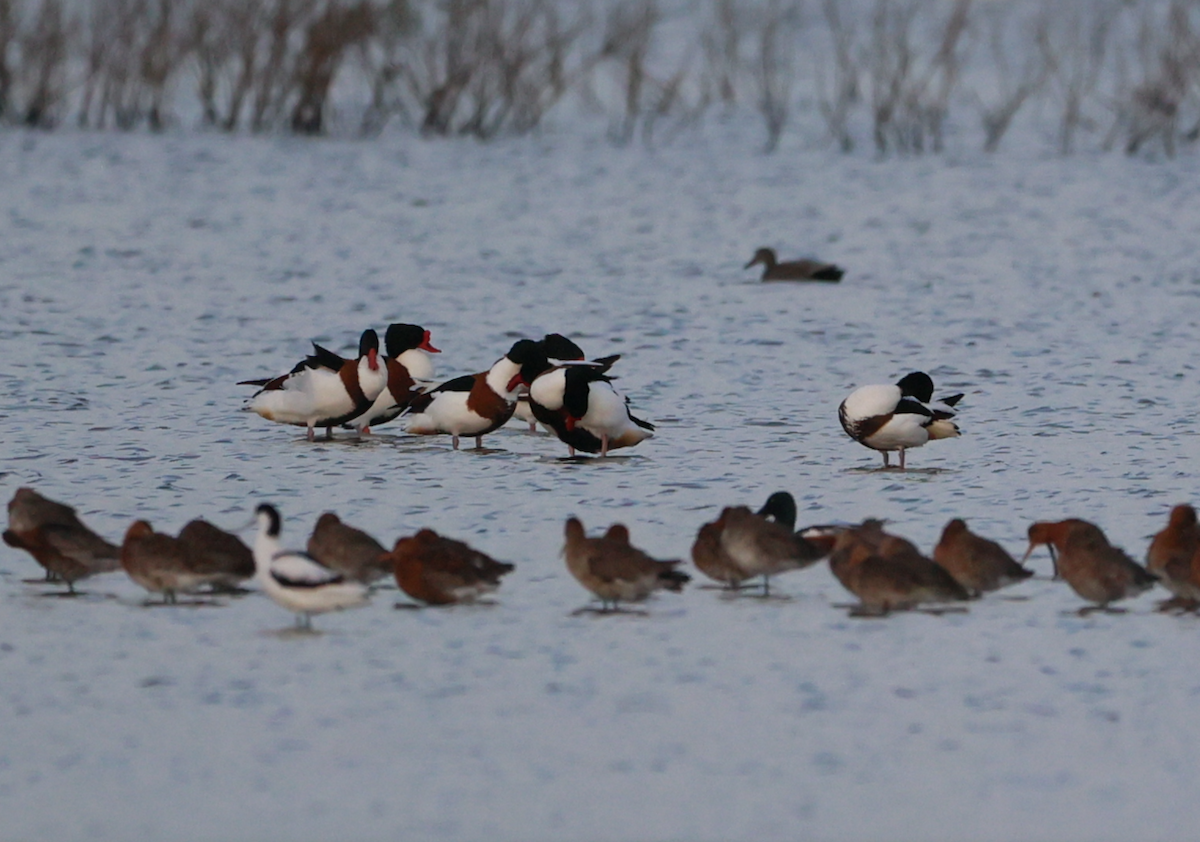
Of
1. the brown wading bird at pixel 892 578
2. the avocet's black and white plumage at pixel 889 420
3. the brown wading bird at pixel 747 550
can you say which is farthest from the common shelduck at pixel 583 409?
the brown wading bird at pixel 892 578

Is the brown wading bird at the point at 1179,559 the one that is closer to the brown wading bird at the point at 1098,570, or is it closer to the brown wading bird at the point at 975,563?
the brown wading bird at the point at 1098,570

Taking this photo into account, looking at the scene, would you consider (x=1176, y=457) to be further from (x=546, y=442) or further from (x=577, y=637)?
(x=577, y=637)

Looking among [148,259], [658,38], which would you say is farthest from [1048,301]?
[658,38]

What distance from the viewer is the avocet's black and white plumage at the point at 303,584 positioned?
8.01 m

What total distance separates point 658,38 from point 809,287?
141 ft

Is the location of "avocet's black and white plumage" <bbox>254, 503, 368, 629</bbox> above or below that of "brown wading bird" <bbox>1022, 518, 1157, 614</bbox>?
below

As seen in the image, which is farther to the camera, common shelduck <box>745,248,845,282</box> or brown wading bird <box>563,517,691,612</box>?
common shelduck <box>745,248,845,282</box>

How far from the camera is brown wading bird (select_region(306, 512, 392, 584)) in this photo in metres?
8.77

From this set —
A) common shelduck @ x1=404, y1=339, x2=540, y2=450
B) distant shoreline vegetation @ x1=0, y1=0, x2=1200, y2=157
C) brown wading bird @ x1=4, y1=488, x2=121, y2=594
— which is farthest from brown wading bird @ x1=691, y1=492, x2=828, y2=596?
distant shoreline vegetation @ x1=0, y1=0, x2=1200, y2=157

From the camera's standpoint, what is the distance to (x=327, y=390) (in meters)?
12.7

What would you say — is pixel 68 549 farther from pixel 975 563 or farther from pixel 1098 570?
pixel 1098 570

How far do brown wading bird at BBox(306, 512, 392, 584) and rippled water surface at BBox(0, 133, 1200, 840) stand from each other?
0.13 metres

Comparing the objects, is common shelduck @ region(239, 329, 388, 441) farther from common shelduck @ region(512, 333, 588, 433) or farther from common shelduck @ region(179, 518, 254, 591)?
common shelduck @ region(179, 518, 254, 591)

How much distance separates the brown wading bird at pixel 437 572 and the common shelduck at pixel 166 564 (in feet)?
2.30
